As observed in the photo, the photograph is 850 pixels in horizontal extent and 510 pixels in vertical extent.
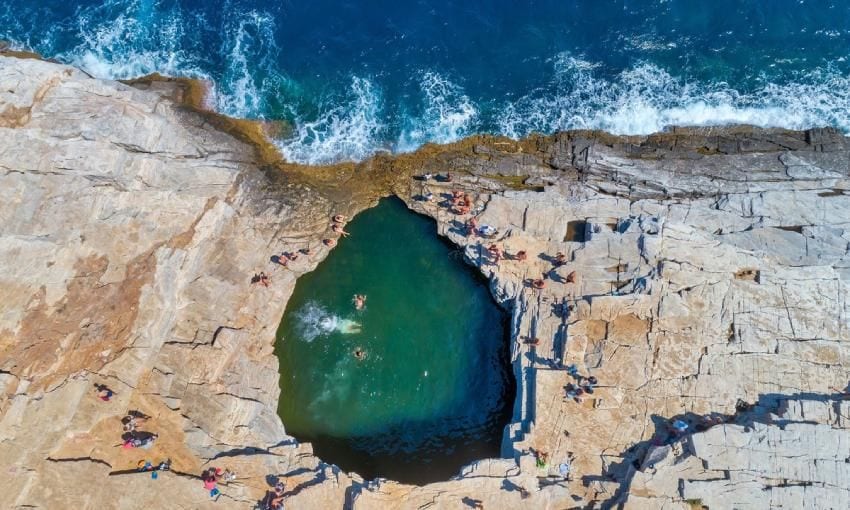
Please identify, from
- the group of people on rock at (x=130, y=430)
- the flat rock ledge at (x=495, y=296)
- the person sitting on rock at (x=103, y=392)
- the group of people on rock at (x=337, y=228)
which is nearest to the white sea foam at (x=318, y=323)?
the flat rock ledge at (x=495, y=296)

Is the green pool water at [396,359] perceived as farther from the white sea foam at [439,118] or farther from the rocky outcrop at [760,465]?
Answer: the rocky outcrop at [760,465]

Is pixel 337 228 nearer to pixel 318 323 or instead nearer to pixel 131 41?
pixel 318 323

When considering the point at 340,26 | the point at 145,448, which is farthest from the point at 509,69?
the point at 145,448

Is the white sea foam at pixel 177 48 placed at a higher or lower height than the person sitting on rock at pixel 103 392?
higher


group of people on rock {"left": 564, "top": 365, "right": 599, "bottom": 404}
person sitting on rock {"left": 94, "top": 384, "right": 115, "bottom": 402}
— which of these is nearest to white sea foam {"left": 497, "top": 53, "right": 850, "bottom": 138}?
group of people on rock {"left": 564, "top": 365, "right": 599, "bottom": 404}

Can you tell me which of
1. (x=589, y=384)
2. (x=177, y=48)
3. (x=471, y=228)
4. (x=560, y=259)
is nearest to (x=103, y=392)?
(x=471, y=228)

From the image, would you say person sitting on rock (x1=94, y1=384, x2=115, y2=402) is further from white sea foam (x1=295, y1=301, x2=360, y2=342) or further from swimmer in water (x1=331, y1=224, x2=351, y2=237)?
swimmer in water (x1=331, y1=224, x2=351, y2=237)
